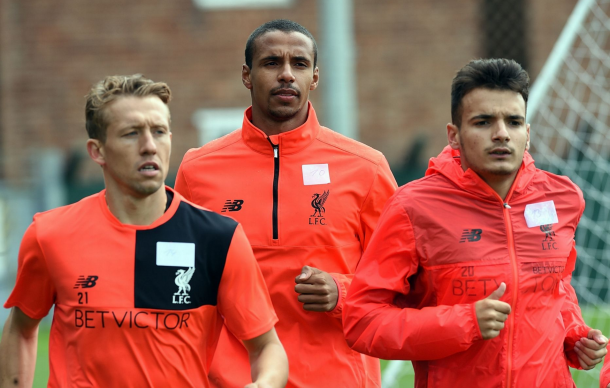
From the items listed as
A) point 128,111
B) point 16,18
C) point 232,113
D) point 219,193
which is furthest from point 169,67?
point 128,111

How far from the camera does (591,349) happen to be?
10.5 ft

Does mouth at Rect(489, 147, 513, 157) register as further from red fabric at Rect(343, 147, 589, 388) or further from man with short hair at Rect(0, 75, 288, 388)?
man with short hair at Rect(0, 75, 288, 388)

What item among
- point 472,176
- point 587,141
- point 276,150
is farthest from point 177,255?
point 587,141

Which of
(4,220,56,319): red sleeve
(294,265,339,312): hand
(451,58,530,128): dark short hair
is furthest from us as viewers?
(294,265,339,312): hand

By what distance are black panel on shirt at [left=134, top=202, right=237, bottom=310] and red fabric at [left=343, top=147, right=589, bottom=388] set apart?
23.5 inches

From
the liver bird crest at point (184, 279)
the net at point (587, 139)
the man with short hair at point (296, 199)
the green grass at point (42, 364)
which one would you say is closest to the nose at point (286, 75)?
the man with short hair at point (296, 199)

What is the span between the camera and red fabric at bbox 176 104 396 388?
3633mm

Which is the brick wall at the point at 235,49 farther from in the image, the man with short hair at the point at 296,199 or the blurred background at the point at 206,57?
the man with short hair at the point at 296,199

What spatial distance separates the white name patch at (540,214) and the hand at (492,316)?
1.37 ft

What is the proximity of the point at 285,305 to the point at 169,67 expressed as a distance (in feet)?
29.7

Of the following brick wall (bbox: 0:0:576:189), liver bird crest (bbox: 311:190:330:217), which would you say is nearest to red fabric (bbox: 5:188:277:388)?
liver bird crest (bbox: 311:190:330:217)

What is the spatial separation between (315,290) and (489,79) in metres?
1.09

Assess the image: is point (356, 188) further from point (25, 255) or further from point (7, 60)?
point (7, 60)

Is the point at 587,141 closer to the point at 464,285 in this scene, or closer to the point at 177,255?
the point at 464,285
